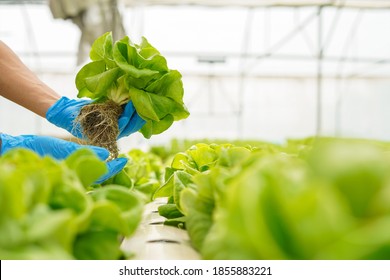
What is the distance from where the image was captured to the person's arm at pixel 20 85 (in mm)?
1786

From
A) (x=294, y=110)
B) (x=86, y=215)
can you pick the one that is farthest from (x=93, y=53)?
(x=294, y=110)

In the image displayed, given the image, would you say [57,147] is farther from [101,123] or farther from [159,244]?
[159,244]

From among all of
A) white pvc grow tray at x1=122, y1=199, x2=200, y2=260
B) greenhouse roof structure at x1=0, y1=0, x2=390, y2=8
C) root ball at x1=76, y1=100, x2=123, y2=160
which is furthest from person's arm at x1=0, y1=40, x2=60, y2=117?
greenhouse roof structure at x1=0, y1=0, x2=390, y2=8

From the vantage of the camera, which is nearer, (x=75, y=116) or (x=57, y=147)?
(x=57, y=147)

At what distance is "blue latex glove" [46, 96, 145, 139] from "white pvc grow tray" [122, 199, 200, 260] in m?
0.57

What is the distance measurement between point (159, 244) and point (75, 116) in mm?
966

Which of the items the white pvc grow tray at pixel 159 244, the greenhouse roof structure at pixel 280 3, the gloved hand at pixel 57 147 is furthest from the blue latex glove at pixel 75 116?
Answer: the greenhouse roof structure at pixel 280 3

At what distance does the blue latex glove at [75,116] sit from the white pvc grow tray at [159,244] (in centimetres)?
57

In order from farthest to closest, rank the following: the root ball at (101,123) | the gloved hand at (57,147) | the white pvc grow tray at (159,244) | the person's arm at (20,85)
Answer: the person's arm at (20,85), the root ball at (101,123), the gloved hand at (57,147), the white pvc grow tray at (159,244)

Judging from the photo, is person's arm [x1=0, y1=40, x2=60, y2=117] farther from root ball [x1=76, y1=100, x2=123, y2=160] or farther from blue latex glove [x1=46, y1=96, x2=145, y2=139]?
root ball [x1=76, y1=100, x2=123, y2=160]

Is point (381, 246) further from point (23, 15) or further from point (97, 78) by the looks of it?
point (23, 15)

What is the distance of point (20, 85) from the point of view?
5.97 feet

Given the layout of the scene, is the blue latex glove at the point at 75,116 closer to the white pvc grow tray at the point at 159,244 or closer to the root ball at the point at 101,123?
the root ball at the point at 101,123

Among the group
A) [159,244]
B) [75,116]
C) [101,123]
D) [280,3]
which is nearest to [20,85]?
[75,116]
